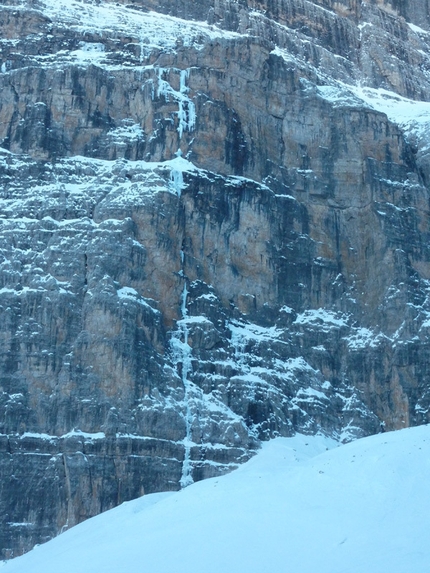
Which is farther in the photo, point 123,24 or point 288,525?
point 123,24

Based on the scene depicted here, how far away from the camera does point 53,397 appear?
224 ft

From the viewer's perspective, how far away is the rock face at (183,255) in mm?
67875

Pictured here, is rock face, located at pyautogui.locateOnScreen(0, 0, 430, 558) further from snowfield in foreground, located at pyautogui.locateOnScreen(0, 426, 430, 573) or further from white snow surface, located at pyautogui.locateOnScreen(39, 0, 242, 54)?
snowfield in foreground, located at pyautogui.locateOnScreen(0, 426, 430, 573)

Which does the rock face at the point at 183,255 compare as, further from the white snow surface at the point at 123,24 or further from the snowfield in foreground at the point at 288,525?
the snowfield in foreground at the point at 288,525

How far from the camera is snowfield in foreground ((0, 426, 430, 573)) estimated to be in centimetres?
3538

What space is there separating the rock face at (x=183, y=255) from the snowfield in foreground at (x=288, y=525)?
19.2 metres

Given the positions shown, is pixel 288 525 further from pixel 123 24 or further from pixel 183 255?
pixel 123 24

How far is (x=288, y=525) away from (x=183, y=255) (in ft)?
130

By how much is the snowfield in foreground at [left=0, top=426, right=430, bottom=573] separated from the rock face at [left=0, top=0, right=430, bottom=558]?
1916cm

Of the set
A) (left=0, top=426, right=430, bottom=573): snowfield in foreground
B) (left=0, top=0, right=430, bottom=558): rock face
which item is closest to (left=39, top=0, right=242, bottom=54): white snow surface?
(left=0, top=0, right=430, bottom=558): rock face

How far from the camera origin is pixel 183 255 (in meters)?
76.6

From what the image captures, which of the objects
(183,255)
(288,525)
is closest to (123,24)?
(183,255)

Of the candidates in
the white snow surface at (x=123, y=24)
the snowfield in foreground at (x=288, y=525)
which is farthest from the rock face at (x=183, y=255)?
the snowfield in foreground at (x=288, y=525)

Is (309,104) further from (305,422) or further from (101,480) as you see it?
(101,480)
